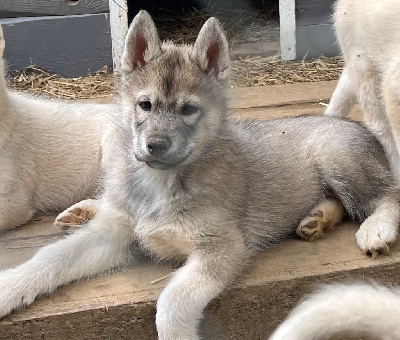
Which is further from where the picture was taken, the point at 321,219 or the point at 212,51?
the point at 321,219

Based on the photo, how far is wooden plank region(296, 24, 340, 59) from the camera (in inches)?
278

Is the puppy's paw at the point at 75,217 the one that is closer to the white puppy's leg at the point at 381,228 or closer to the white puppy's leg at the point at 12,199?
the white puppy's leg at the point at 12,199

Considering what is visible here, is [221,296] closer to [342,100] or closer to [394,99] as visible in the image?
[394,99]

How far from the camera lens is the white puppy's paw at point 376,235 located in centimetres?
321

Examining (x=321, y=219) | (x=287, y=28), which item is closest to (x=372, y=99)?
(x=321, y=219)

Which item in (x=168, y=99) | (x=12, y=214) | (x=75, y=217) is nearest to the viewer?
(x=168, y=99)

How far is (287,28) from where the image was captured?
22.6 feet

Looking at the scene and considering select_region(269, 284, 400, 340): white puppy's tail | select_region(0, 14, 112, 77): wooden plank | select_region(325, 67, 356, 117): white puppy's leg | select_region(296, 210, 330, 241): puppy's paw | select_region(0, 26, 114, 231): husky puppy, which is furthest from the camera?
select_region(0, 14, 112, 77): wooden plank

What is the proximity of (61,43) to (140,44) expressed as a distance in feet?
11.2

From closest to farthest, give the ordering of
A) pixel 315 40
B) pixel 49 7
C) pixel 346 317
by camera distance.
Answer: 1. pixel 346 317
2. pixel 49 7
3. pixel 315 40

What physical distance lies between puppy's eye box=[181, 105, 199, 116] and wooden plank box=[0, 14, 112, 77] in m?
3.64

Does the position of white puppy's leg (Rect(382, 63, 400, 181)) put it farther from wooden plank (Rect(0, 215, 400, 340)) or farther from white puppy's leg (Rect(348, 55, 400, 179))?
wooden plank (Rect(0, 215, 400, 340))

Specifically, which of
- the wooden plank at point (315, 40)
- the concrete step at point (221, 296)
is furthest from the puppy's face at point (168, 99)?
the wooden plank at point (315, 40)

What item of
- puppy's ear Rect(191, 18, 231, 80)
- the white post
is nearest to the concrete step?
puppy's ear Rect(191, 18, 231, 80)
